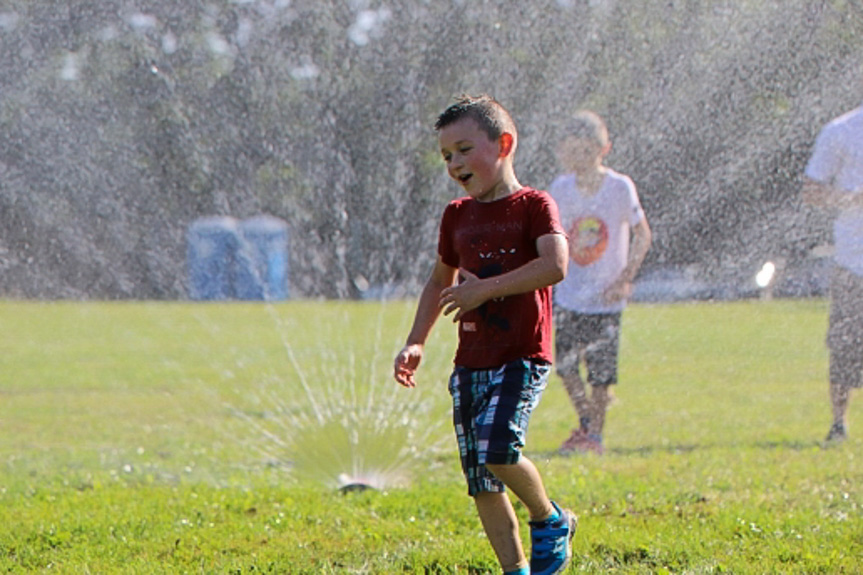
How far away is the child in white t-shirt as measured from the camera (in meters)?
5.31

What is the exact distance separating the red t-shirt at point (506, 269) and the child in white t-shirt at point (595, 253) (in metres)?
2.36

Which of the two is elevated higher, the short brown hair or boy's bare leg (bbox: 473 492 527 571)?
the short brown hair

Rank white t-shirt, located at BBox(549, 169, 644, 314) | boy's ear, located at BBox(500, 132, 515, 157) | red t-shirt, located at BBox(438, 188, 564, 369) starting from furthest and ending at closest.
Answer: white t-shirt, located at BBox(549, 169, 644, 314) → boy's ear, located at BBox(500, 132, 515, 157) → red t-shirt, located at BBox(438, 188, 564, 369)

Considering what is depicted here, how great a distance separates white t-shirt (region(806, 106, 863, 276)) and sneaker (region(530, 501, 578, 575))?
301cm

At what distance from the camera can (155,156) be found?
7.03m

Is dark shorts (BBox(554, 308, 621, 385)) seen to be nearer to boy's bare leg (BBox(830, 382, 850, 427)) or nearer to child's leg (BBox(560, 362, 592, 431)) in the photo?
child's leg (BBox(560, 362, 592, 431))

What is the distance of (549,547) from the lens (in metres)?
2.95

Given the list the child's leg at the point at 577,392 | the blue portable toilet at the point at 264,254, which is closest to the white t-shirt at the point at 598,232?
the child's leg at the point at 577,392

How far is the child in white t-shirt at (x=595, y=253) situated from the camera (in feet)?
17.4

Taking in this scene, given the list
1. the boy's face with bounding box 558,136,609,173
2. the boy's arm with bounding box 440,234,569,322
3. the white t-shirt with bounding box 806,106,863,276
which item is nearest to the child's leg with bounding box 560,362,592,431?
the boy's face with bounding box 558,136,609,173

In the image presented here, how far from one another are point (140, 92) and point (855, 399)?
4.72 m

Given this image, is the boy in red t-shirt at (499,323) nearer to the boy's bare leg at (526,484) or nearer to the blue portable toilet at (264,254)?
the boy's bare leg at (526,484)

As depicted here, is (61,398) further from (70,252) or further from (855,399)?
(855,399)

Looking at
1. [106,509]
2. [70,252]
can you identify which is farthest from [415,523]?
[70,252]
